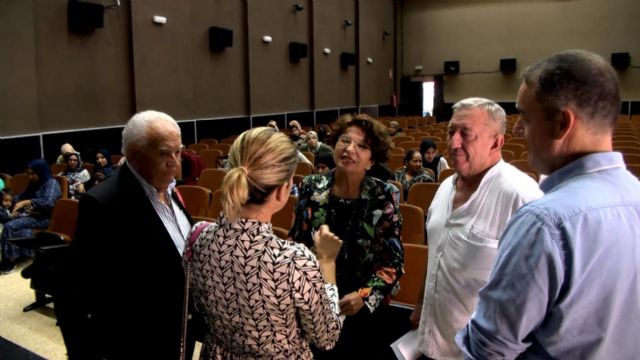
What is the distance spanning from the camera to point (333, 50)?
55.3 feet

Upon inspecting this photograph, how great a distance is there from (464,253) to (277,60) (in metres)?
12.8

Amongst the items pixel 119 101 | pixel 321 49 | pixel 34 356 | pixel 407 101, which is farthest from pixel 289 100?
pixel 34 356

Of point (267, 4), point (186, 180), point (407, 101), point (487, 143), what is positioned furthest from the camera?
point (407, 101)

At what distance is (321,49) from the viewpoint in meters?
16.1

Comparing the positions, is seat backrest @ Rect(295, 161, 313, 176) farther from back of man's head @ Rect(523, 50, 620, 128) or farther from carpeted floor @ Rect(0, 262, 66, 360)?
back of man's head @ Rect(523, 50, 620, 128)

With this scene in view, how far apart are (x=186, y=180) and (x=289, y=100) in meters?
9.17

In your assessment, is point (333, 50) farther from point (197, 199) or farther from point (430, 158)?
point (197, 199)

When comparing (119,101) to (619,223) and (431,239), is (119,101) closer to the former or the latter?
(431,239)

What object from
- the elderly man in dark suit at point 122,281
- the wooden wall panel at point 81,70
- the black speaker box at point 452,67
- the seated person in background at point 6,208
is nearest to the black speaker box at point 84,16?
the wooden wall panel at point 81,70

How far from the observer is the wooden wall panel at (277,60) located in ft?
43.3

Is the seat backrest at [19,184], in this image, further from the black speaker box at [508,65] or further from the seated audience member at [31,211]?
the black speaker box at [508,65]

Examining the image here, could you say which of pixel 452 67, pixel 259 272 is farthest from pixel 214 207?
pixel 452 67

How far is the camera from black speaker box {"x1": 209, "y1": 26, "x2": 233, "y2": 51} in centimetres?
1170

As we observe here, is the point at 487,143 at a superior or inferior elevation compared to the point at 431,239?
superior
